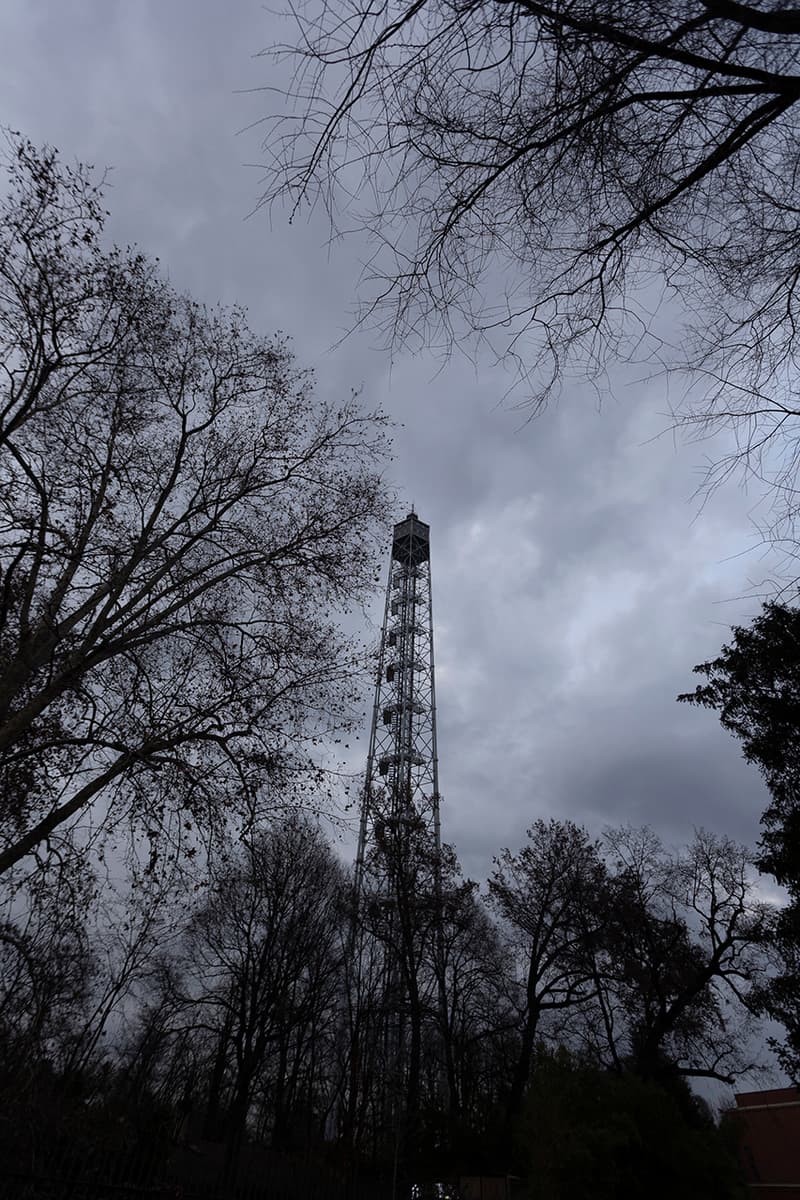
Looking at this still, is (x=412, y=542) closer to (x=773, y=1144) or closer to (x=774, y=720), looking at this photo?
(x=774, y=720)

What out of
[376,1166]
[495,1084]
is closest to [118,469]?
[376,1166]

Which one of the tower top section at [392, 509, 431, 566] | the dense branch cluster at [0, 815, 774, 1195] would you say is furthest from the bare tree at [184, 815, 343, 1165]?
the tower top section at [392, 509, 431, 566]

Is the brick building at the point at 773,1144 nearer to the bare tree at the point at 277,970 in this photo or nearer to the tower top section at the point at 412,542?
the bare tree at the point at 277,970

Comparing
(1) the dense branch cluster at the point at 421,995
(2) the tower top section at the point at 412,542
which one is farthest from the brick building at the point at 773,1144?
(2) the tower top section at the point at 412,542

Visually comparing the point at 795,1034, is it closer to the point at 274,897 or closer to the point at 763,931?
the point at 763,931

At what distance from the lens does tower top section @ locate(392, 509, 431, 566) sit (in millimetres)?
27266

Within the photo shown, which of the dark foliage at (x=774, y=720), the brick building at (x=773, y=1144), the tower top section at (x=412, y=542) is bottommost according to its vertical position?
the brick building at (x=773, y=1144)

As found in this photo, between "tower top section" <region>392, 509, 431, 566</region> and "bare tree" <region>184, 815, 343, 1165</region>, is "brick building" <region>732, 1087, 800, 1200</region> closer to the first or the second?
"bare tree" <region>184, 815, 343, 1165</region>

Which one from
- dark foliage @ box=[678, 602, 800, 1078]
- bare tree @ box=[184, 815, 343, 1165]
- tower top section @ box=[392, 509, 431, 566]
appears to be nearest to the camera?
dark foliage @ box=[678, 602, 800, 1078]

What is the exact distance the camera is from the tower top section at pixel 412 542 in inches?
1073

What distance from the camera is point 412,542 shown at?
27.2 meters

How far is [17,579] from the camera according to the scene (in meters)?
7.57

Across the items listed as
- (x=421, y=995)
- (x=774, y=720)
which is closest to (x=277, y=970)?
(x=421, y=995)

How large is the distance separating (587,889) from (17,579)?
18186mm
